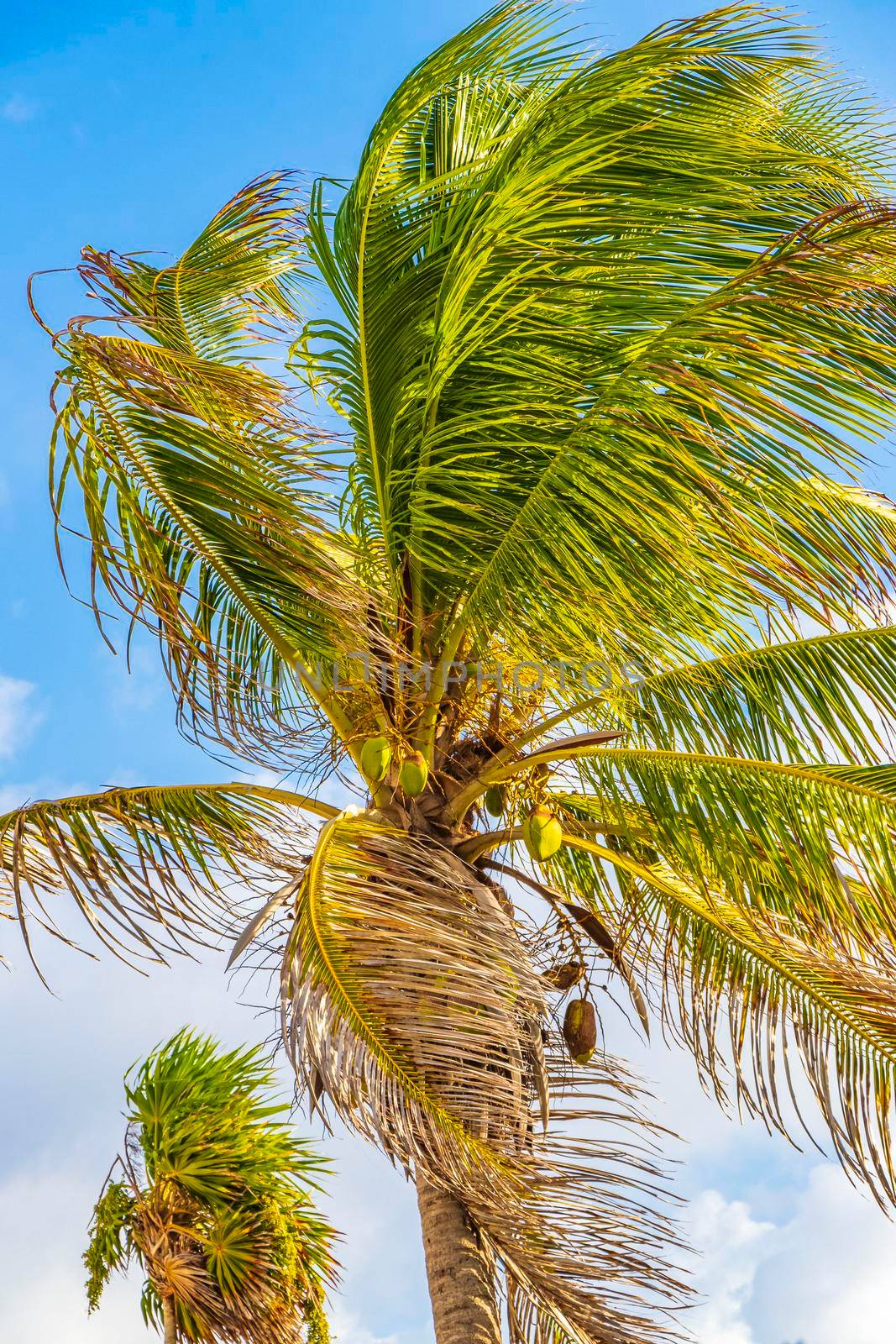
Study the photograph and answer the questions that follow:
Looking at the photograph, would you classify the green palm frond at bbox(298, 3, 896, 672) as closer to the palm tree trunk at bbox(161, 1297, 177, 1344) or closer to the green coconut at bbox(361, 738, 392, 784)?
the green coconut at bbox(361, 738, 392, 784)

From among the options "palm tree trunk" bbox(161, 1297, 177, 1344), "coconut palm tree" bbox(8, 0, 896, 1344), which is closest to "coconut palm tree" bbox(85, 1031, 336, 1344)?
"palm tree trunk" bbox(161, 1297, 177, 1344)

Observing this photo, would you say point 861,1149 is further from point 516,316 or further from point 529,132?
point 529,132

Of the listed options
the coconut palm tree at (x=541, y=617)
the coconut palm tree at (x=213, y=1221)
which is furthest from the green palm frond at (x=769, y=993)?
the coconut palm tree at (x=213, y=1221)

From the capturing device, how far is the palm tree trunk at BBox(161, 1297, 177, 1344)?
7.05 m

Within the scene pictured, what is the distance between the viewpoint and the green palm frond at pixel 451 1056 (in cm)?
357

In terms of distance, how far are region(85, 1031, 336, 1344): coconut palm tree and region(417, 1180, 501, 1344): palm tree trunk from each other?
9.91 ft

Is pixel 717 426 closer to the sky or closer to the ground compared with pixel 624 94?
closer to the ground

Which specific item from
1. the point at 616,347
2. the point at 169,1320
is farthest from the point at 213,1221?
the point at 616,347

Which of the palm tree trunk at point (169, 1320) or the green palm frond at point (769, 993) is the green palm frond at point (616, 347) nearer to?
the green palm frond at point (769, 993)

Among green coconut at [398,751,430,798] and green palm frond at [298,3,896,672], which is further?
green coconut at [398,751,430,798]

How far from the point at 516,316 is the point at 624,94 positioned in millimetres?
820

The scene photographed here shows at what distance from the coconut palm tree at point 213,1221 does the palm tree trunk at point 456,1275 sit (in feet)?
9.91

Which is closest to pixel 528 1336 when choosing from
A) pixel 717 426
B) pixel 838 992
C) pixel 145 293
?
pixel 838 992

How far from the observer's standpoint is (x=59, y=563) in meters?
4.71
